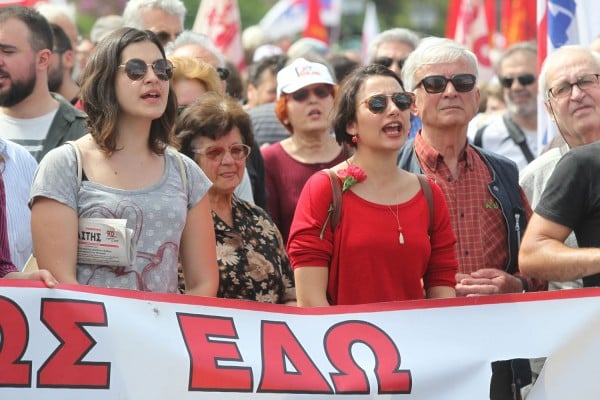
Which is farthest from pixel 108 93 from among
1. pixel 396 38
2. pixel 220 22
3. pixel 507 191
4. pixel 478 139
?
pixel 220 22

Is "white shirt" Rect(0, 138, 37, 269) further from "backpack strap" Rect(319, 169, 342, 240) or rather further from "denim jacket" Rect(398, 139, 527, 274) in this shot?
"denim jacket" Rect(398, 139, 527, 274)

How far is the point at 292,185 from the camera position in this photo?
779 cm

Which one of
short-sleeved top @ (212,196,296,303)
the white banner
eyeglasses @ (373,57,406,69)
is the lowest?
the white banner

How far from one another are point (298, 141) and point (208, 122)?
1698 mm

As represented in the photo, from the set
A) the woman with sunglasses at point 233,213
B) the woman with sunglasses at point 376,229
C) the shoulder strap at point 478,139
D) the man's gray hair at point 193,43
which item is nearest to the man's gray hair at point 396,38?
the shoulder strap at point 478,139

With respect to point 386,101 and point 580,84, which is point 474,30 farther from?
point 386,101

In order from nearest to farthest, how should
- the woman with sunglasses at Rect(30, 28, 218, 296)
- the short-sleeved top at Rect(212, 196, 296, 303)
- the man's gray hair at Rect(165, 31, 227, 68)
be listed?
the woman with sunglasses at Rect(30, 28, 218, 296), the short-sleeved top at Rect(212, 196, 296, 303), the man's gray hair at Rect(165, 31, 227, 68)

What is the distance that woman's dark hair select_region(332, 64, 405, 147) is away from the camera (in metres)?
5.99

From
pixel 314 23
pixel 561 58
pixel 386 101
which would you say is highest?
pixel 314 23

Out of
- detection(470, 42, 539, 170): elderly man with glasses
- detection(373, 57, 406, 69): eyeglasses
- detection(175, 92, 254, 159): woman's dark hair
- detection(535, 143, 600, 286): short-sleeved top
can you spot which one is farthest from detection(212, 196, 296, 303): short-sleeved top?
detection(470, 42, 539, 170): elderly man with glasses

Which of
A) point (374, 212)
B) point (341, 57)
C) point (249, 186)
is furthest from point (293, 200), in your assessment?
point (341, 57)

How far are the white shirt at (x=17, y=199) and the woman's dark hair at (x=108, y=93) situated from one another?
34.1 inches

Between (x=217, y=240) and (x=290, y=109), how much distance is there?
208cm

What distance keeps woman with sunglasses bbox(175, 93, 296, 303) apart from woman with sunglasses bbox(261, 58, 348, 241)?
1274 millimetres
